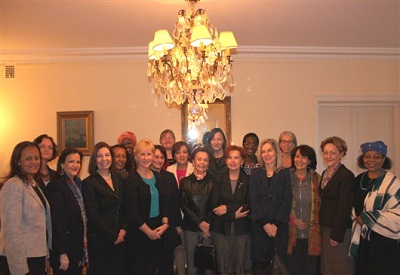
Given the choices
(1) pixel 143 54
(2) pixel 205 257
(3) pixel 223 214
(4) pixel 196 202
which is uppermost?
(1) pixel 143 54

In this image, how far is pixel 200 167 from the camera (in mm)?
3715

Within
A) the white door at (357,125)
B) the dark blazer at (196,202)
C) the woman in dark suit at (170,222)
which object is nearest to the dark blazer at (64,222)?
the woman in dark suit at (170,222)

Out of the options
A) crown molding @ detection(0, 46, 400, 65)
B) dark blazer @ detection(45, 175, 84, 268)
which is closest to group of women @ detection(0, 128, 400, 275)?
dark blazer @ detection(45, 175, 84, 268)

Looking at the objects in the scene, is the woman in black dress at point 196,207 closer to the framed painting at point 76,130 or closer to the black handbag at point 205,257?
the black handbag at point 205,257

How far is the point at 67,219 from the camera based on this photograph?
3.09 metres

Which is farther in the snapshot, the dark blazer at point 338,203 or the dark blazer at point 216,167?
the dark blazer at point 216,167

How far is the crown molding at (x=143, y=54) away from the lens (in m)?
5.62

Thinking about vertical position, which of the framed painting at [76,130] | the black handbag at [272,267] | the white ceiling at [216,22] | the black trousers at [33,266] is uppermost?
the white ceiling at [216,22]

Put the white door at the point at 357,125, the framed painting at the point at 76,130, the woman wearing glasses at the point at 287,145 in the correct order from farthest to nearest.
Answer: the white door at the point at 357,125 → the framed painting at the point at 76,130 → the woman wearing glasses at the point at 287,145

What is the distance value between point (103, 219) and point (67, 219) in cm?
30

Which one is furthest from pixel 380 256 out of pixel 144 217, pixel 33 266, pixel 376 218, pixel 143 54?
pixel 143 54

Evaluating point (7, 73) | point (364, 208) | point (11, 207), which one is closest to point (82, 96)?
point (7, 73)

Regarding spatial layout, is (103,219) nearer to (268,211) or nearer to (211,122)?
(268,211)

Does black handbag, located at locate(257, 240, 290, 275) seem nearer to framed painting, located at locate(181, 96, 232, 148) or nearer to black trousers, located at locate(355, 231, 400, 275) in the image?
black trousers, located at locate(355, 231, 400, 275)
